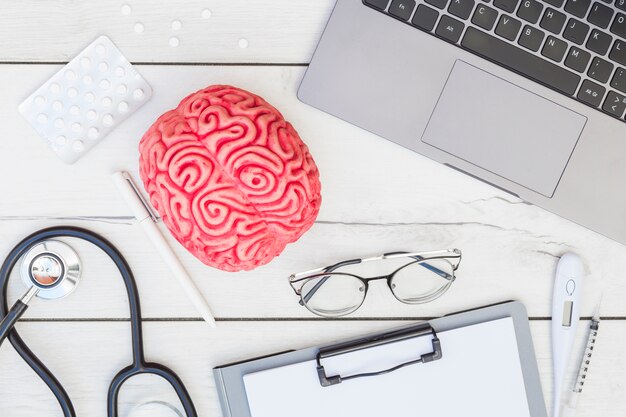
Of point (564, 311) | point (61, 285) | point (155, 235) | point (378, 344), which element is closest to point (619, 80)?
point (564, 311)

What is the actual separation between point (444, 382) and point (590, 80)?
32 cm

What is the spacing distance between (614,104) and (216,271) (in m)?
0.40

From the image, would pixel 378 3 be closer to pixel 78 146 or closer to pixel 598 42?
pixel 598 42

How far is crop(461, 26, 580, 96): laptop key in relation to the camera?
1.85ft

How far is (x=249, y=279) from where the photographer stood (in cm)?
61

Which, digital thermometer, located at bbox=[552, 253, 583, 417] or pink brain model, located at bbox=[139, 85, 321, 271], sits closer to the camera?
pink brain model, located at bbox=[139, 85, 321, 271]

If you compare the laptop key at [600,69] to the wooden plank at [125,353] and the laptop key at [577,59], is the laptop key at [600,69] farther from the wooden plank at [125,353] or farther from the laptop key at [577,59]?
the wooden plank at [125,353]

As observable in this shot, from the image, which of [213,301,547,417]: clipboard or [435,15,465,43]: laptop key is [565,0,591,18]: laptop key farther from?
[213,301,547,417]: clipboard

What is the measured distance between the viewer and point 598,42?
0.56 m

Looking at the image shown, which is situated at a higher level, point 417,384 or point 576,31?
point 576,31

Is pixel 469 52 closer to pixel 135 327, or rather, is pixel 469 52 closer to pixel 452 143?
pixel 452 143

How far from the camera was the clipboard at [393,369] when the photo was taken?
602 millimetres

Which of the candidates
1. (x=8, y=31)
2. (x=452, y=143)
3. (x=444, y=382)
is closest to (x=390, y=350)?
(x=444, y=382)

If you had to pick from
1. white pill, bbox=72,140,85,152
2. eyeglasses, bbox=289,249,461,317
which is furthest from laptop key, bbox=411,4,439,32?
white pill, bbox=72,140,85,152
